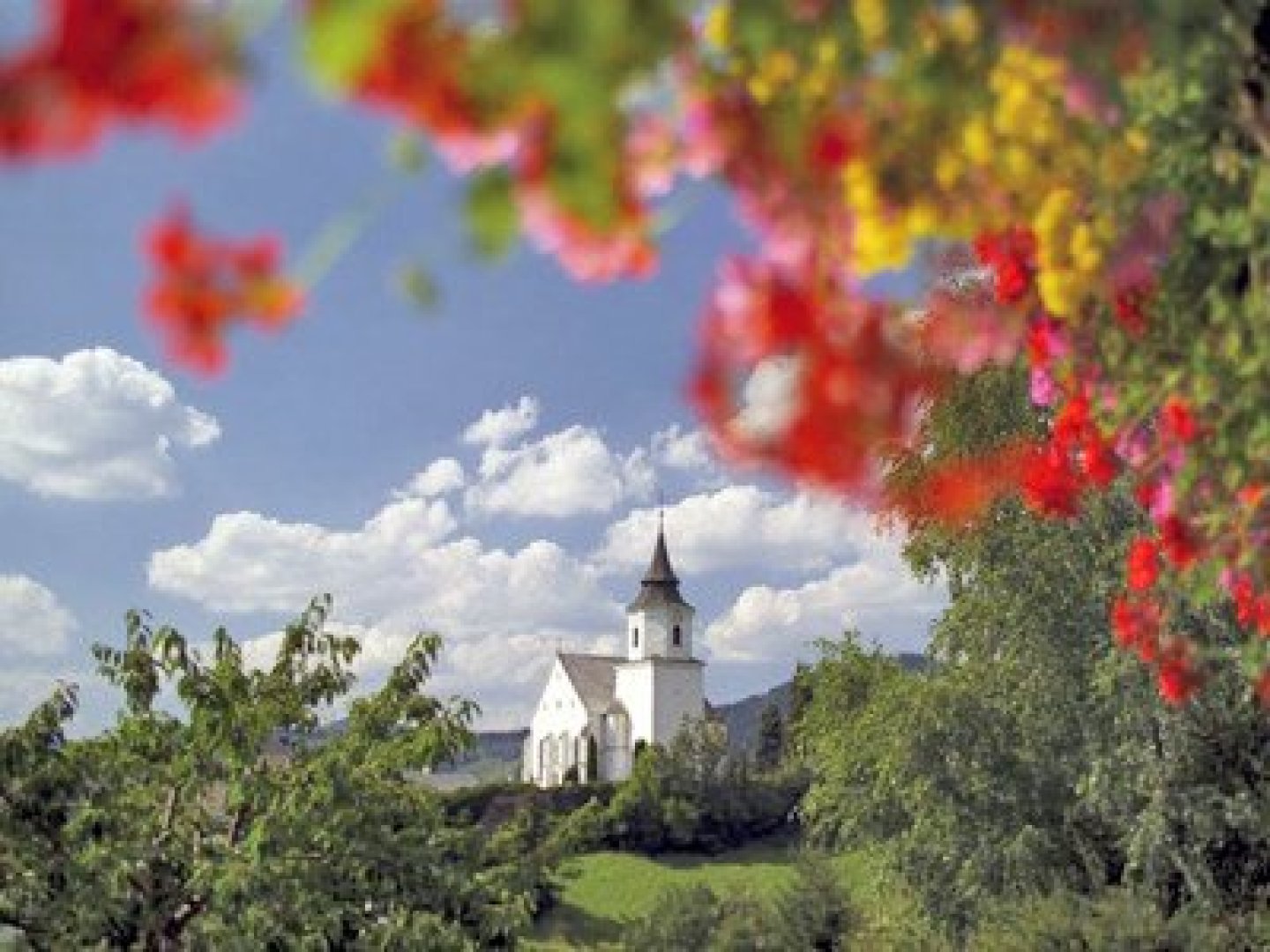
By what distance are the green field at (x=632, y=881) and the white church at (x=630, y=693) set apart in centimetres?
4611

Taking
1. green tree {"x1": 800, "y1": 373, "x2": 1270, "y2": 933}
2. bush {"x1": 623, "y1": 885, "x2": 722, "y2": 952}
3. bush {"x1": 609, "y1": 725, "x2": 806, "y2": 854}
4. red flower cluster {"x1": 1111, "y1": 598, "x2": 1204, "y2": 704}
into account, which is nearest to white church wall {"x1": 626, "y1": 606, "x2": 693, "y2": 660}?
bush {"x1": 609, "y1": 725, "x2": 806, "y2": 854}

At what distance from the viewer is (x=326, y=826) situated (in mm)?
14195

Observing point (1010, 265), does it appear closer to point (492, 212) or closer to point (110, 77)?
point (492, 212)

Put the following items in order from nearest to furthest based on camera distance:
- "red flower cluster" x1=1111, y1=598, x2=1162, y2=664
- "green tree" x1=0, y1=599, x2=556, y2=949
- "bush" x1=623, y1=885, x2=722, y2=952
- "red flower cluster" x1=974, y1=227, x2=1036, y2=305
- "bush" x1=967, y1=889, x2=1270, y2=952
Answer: "red flower cluster" x1=974, y1=227, x2=1036, y2=305
"red flower cluster" x1=1111, y1=598, x2=1162, y2=664
"green tree" x1=0, y1=599, x2=556, y2=949
"bush" x1=967, y1=889, x2=1270, y2=952
"bush" x1=623, y1=885, x2=722, y2=952

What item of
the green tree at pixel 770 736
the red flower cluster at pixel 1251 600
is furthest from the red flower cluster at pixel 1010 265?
the green tree at pixel 770 736

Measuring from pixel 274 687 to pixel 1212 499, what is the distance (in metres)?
12.2

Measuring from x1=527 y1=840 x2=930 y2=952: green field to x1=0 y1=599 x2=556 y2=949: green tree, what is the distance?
114 ft

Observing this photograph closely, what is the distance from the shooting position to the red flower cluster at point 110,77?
1.82 meters

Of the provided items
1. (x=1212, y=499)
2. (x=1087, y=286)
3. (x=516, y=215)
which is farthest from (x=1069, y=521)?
(x=516, y=215)

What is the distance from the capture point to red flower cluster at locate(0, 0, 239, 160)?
1815 millimetres

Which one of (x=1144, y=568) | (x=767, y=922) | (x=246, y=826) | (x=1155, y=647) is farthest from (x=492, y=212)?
(x=767, y=922)

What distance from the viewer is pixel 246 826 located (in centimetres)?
1529

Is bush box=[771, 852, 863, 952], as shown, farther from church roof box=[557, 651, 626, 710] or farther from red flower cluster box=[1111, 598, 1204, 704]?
church roof box=[557, 651, 626, 710]

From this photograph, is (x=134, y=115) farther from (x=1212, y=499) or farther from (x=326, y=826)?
(x=326, y=826)
